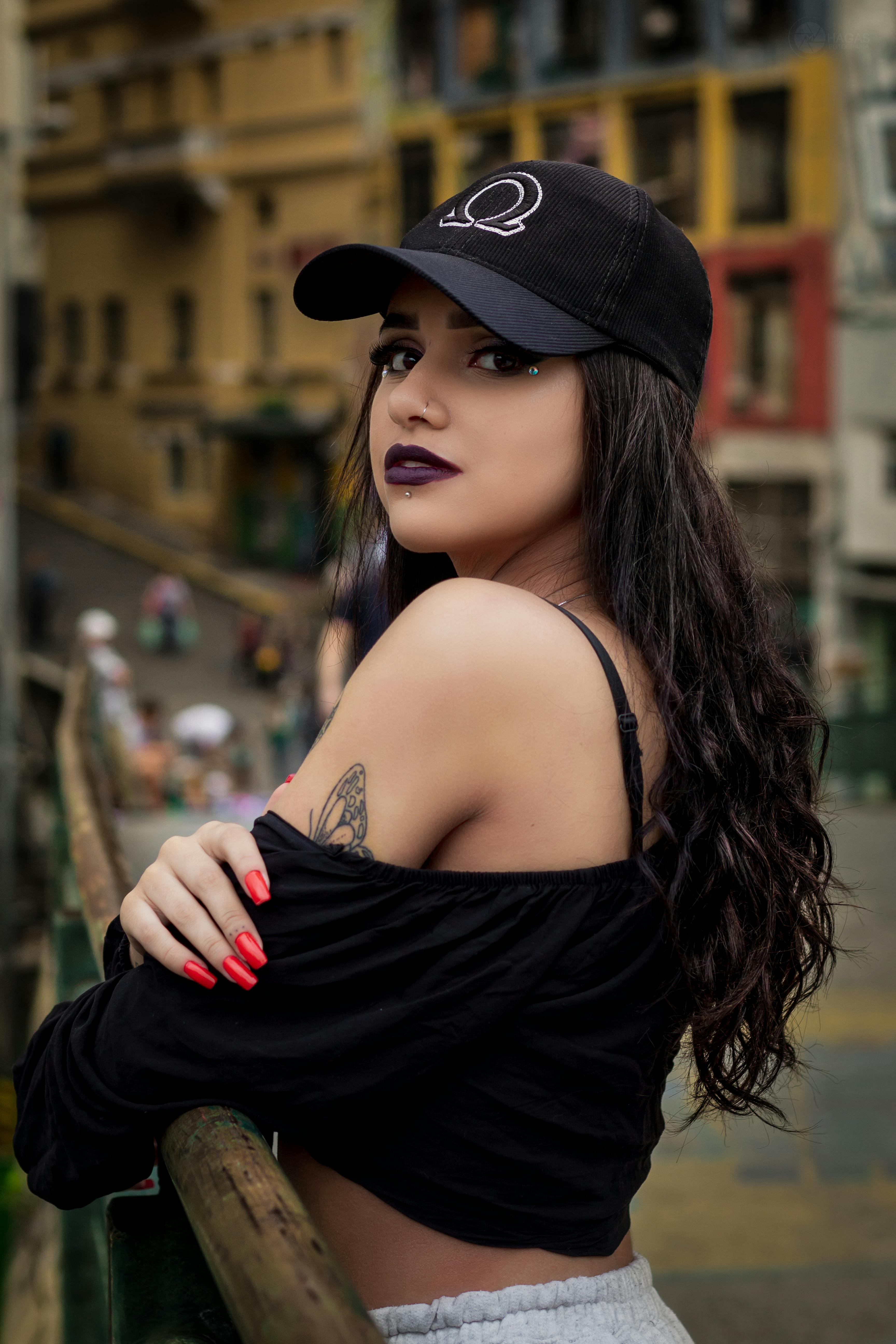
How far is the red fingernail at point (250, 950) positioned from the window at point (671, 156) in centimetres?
2184

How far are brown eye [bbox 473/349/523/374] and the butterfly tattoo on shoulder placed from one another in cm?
40

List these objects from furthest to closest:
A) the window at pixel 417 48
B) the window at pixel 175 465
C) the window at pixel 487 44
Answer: the window at pixel 175 465 → the window at pixel 417 48 → the window at pixel 487 44

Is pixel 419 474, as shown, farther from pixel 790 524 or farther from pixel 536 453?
A: pixel 790 524

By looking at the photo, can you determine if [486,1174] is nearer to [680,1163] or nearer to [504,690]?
[504,690]

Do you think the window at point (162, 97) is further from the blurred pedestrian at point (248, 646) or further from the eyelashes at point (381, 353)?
the eyelashes at point (381, 353)

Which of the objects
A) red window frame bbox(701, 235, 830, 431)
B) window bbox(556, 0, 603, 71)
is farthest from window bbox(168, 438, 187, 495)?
Answer: red window frame bbox(701, 235, 830, 431)

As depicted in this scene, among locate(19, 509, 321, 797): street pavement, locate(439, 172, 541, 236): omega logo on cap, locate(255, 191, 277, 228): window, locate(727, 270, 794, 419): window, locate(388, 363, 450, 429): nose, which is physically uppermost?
locate(255, 191, 277, 228): window

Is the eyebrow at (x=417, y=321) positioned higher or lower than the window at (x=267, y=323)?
lower

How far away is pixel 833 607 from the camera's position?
65.3 feet

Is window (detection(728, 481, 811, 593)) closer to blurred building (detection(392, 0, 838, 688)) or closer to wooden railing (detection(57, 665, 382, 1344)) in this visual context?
blurred building (detection(392, 0, 838, 688))

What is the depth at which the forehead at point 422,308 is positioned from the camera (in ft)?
4.62

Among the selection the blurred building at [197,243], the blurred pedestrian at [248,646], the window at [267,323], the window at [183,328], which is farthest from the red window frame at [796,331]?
the window at [183,328]

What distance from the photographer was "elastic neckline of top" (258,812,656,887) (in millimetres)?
1215

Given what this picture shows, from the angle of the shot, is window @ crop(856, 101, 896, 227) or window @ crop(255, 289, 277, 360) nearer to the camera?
window @ crop(856, 101, 896, 227)
